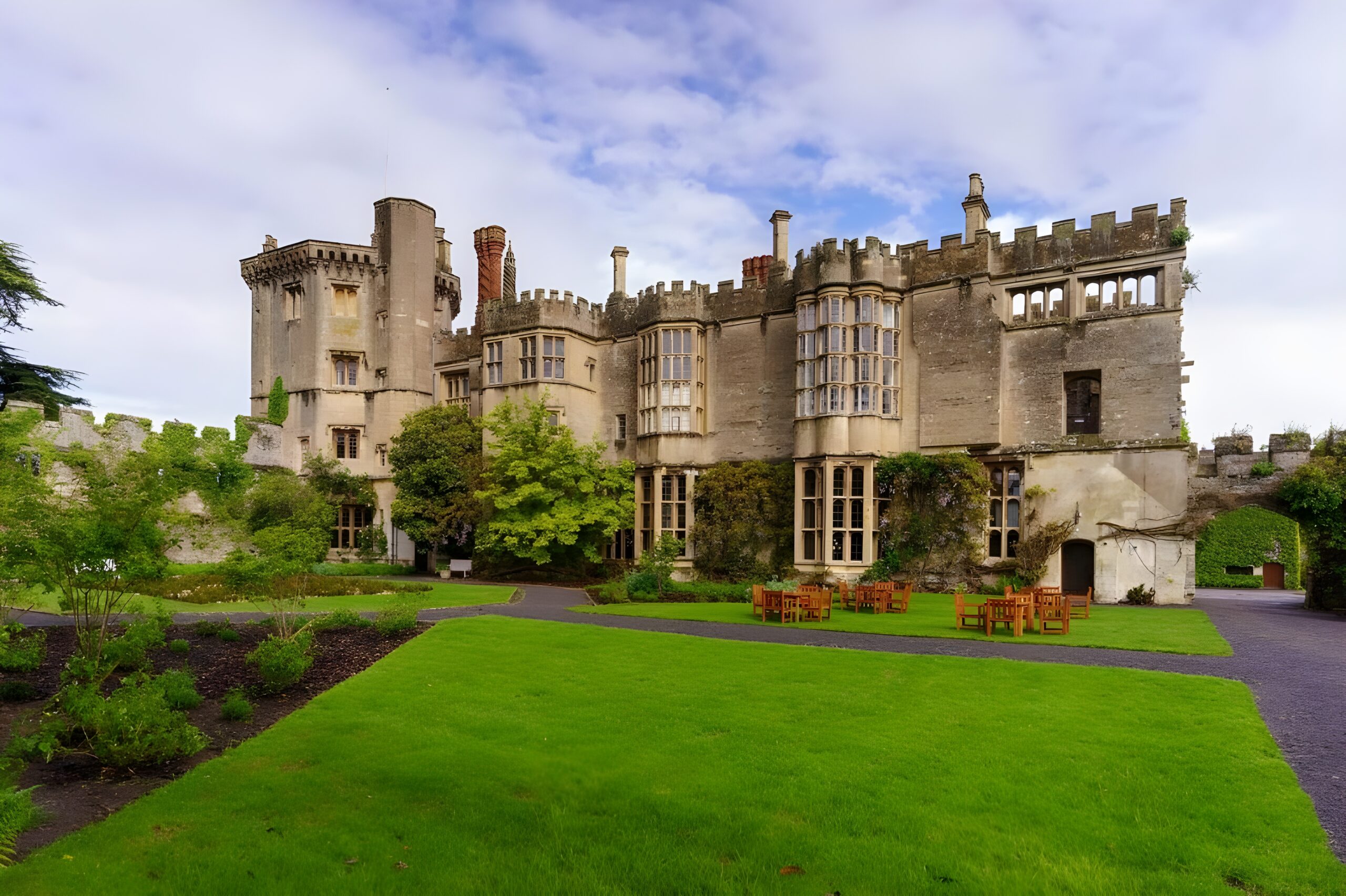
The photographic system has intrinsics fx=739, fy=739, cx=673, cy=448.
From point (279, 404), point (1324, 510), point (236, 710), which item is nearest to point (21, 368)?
point (279, 404)

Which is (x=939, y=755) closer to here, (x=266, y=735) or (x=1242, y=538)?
(x=266, y=735)

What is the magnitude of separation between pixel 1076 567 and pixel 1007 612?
33.8 feet

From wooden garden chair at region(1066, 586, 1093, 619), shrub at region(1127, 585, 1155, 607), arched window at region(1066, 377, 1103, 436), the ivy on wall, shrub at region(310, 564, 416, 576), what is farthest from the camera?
the ivy on wall

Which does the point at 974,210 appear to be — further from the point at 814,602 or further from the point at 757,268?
the point at 814,602

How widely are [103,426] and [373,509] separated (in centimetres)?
1105

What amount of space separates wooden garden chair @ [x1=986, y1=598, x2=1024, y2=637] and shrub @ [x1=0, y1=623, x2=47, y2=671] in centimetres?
1572

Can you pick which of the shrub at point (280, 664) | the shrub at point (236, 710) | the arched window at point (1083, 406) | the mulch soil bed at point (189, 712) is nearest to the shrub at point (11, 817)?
the mulch soil bed at point (189, 712)

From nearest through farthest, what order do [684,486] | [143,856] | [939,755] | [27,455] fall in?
[143,856]
[939,755]
[27,455]
[684,486]

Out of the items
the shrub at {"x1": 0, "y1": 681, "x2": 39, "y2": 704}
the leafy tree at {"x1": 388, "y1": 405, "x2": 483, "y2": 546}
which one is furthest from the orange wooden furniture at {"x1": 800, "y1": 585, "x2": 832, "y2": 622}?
the leafy tree at {"x1": 388, "y1": 405, "x2": 483, "y2": 546}

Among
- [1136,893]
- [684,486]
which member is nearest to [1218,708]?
[1136,893]

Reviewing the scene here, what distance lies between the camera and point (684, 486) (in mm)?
28828

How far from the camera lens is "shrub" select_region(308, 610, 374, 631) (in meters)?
14.2

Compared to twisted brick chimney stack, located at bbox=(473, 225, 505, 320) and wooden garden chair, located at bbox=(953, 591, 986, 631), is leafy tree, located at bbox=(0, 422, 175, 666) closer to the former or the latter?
wooden garden chair, located at bbox=(953, 591, 986, 631)

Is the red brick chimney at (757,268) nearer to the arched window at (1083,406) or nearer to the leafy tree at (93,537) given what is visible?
the arched window at (1083,406)
